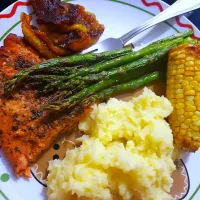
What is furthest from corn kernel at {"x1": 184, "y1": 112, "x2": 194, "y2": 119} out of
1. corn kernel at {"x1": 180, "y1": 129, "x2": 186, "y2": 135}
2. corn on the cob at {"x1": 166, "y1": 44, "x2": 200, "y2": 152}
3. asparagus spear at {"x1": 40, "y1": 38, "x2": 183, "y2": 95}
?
asparagus spear at {"x1": 40, "y1": 38, "x2": 183, "y2": 95}

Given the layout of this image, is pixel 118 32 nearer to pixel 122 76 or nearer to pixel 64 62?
pixel 122 76

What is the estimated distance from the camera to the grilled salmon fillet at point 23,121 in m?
4.19

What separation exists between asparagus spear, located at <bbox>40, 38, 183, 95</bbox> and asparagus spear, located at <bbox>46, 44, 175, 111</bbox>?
6 cm

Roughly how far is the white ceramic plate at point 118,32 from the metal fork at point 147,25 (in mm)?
113

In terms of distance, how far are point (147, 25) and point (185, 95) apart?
1.18m

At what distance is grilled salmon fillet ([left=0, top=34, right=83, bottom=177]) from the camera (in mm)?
4191

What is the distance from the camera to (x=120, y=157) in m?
3.81

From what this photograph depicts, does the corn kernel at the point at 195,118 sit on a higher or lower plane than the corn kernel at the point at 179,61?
lower

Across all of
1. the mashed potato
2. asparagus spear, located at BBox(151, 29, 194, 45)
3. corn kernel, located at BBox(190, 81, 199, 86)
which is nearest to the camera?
the mashed potato

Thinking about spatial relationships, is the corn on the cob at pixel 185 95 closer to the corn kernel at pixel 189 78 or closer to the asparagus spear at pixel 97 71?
the corn kernel at pixel 189 78

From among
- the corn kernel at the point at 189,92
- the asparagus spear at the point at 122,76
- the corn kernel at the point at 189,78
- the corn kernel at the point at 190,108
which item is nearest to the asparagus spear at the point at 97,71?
the asparagus spear at the point at 122,76

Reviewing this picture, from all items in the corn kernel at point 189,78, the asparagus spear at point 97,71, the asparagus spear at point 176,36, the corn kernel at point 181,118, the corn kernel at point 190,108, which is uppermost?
the asparagus spear at point 97,71

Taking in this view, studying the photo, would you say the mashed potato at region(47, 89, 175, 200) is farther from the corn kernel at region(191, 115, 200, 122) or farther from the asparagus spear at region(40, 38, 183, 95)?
the asparagus spear at region(40, 38, 183, 95)

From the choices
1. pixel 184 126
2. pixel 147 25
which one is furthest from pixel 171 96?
pixel 147 25
